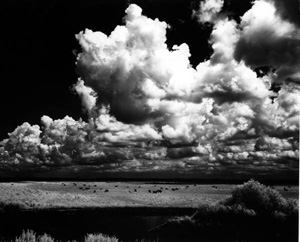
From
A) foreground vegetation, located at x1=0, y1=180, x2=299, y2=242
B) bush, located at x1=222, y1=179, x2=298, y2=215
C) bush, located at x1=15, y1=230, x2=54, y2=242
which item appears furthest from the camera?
bush, located at x1=222, y1=179, x2=298, y2=215

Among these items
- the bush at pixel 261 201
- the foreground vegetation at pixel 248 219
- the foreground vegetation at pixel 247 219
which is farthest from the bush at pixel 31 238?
the bush at pixel 261 201

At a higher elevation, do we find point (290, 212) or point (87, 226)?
point (290, 212)

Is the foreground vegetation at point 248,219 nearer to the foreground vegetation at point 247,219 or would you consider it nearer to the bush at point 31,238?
the foreground vegetation at point 247,219

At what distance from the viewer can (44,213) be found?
99.9 ft

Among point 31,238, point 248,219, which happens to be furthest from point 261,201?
point 31,238

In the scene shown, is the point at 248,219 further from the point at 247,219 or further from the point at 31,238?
the point at 31,238

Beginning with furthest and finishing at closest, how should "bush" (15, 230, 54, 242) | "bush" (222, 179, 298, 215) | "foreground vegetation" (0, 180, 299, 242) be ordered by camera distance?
"bush" (222, 179, 298, 215)
"foreground vegetation" (0, 180, 299, 242)
"bush" (15, 230, 54, 242)

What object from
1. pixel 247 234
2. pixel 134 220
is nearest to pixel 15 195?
pixel 134 220

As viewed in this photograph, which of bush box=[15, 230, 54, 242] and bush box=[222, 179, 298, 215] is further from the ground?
bush box=[222, 179, 298, 215]

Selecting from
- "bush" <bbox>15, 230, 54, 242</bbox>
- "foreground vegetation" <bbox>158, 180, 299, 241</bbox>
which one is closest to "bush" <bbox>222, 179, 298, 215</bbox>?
"foreground vegetation" <bbox>158, 180, 299, 241</bbox>

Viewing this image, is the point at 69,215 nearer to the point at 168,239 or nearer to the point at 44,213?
the point at 44,213

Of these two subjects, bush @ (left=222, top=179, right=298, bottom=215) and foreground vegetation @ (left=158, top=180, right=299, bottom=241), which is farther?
bush @ (left=222, top=179, right=298, bottom=215)

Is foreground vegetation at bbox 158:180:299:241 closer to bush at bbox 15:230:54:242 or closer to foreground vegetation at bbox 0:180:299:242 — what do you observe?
foreground vegetation at bbox 0:180:299:242

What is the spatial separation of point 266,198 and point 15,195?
3521 centimetres
